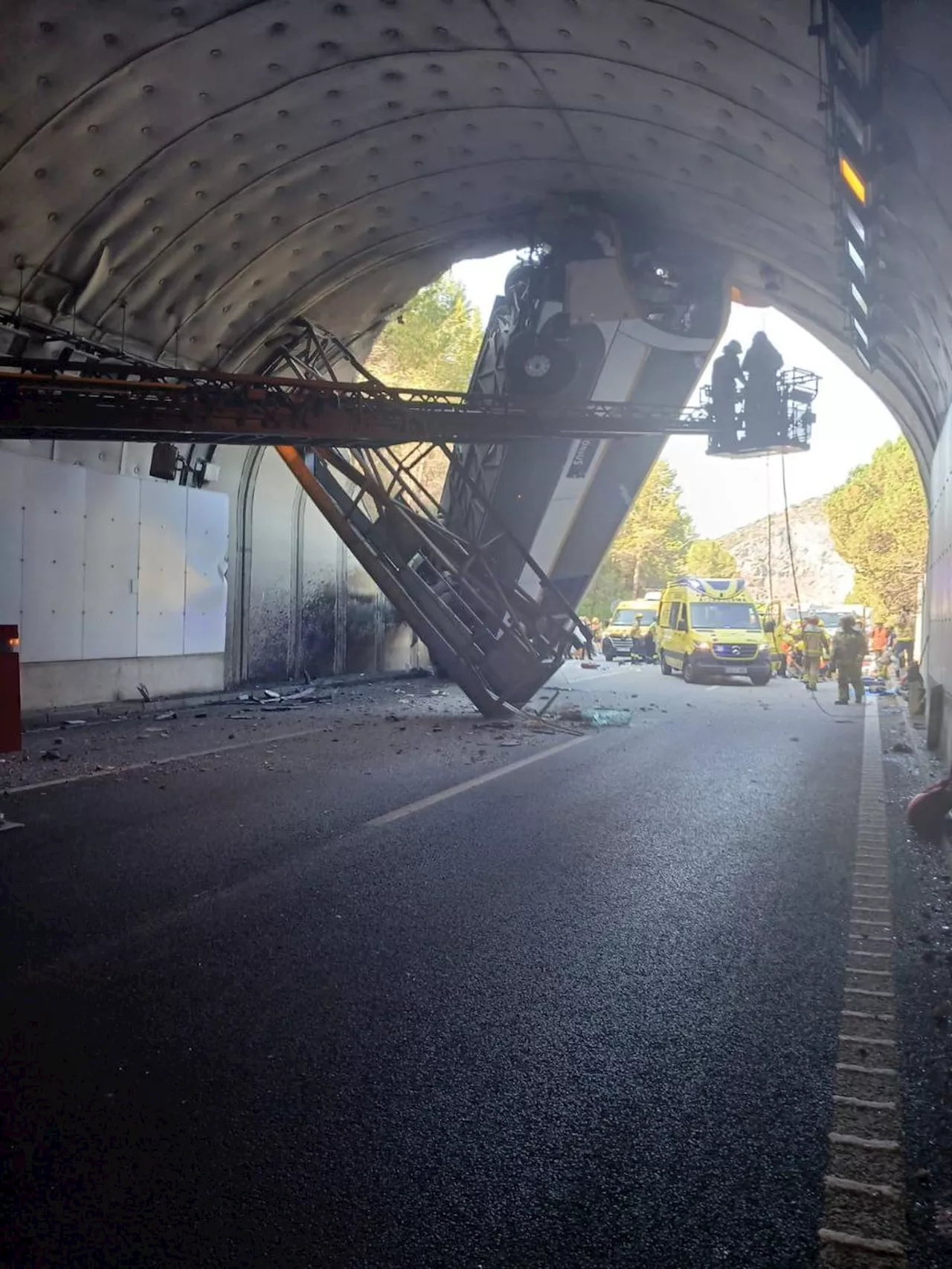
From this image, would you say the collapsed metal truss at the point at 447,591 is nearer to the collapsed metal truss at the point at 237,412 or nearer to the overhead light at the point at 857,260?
the collapsed metal truss at the point at 237,412

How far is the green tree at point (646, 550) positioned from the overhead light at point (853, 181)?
67.7 meters

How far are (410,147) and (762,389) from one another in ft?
22.5

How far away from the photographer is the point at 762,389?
16344mm

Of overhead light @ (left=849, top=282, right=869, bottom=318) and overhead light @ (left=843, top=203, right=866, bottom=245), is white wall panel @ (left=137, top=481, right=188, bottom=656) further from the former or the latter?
overhead light @ (left=843, top=203, right=866, bottom=245)

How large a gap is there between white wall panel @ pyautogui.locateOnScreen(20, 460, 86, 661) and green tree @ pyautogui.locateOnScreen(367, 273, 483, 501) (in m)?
34.7

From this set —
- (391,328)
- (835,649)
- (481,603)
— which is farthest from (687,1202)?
(391,328)

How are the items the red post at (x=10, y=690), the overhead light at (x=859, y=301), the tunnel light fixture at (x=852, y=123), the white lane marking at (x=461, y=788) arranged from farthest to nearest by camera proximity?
1. the overhead light at (x=859, y=301)
2. the red post at (x=10, y=690)
3. the white lane marking at (x=461, y=788)
4. the tunnel light fixture at (x=852, y=123)

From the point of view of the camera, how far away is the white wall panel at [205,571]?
16406mm

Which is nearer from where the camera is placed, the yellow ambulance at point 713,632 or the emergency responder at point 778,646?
the yellow ambulance at point 713,632

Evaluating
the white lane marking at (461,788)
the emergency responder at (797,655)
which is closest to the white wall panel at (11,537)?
the white lane marking at (461,788)

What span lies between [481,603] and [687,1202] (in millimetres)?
12778

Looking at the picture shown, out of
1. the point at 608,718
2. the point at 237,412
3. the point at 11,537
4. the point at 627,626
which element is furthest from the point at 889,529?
the point at 11,537

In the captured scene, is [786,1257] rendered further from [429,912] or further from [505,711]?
[505,711]

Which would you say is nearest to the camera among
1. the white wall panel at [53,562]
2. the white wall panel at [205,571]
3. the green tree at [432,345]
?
the white wall panel at [53,562]
